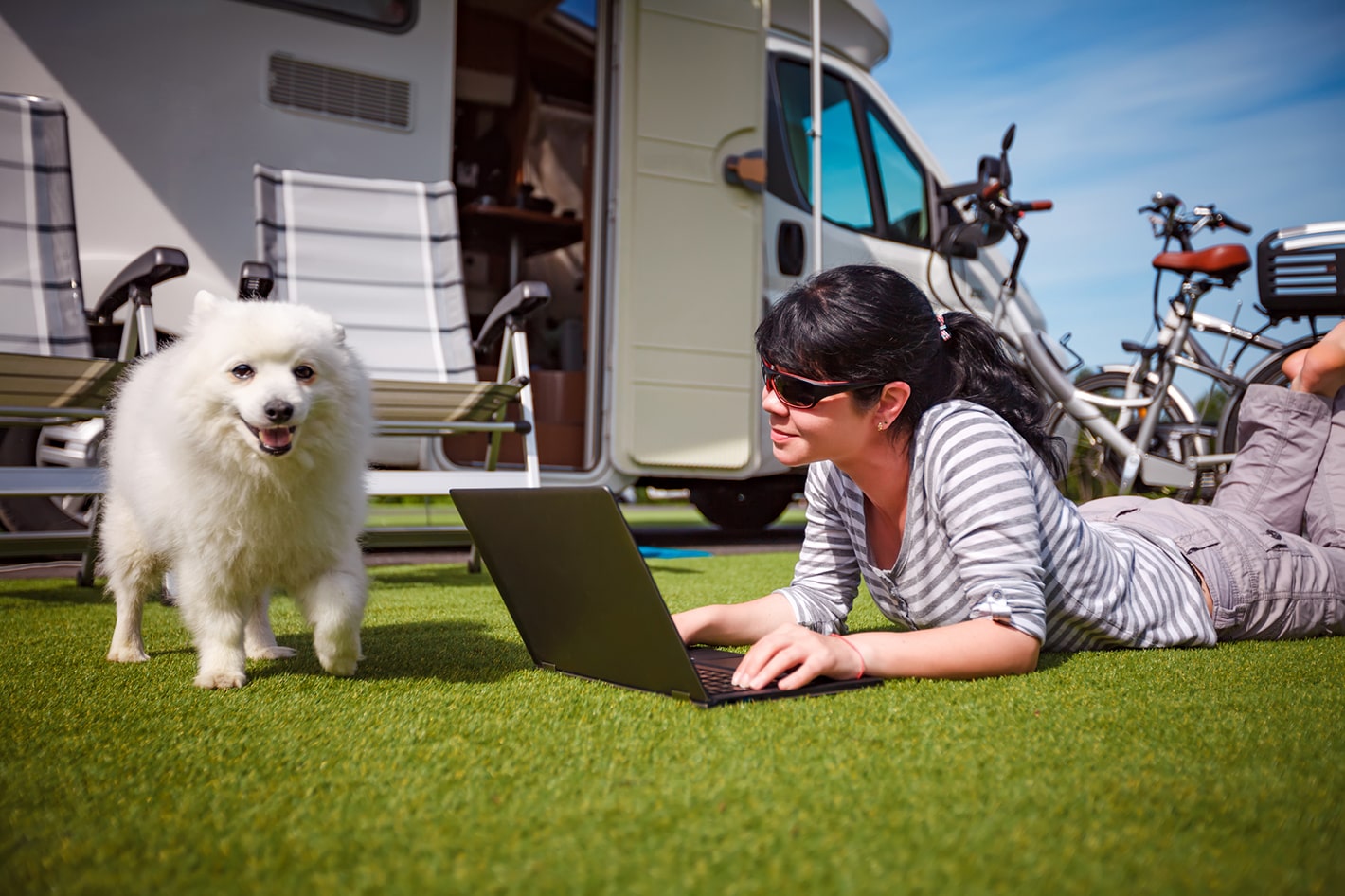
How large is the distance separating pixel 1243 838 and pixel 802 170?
549cm

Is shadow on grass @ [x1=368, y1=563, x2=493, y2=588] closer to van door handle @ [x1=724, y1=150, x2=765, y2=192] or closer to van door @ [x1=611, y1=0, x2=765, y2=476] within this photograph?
van door @ [x1=611, y1=0, x2=765, y2=476]

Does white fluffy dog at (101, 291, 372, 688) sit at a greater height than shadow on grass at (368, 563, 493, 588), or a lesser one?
greater

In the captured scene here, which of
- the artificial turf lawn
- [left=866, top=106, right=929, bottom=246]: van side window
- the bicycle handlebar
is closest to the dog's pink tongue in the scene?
the artificial turf lawn

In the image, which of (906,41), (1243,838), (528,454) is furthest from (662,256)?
(1243,838)

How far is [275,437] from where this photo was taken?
1.92 meters

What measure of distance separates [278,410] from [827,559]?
46.6 inches

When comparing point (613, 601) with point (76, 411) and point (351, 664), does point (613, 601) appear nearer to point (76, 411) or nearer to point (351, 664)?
point (351, 664)

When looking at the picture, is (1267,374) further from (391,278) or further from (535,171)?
(535,171)

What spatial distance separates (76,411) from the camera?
3.06 meters

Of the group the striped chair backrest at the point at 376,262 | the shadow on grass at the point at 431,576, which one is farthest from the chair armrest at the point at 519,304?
the shadow on grass at the point at 431,576

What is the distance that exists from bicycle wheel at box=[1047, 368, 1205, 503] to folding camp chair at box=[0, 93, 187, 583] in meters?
3.98

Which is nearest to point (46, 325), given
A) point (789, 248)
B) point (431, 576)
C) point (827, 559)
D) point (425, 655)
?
point (431, 576)

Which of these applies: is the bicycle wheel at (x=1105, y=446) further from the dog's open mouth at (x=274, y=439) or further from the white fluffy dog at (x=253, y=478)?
the dog's open mouth at (x=274, y=439)

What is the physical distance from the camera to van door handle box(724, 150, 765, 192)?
5.43 meters
